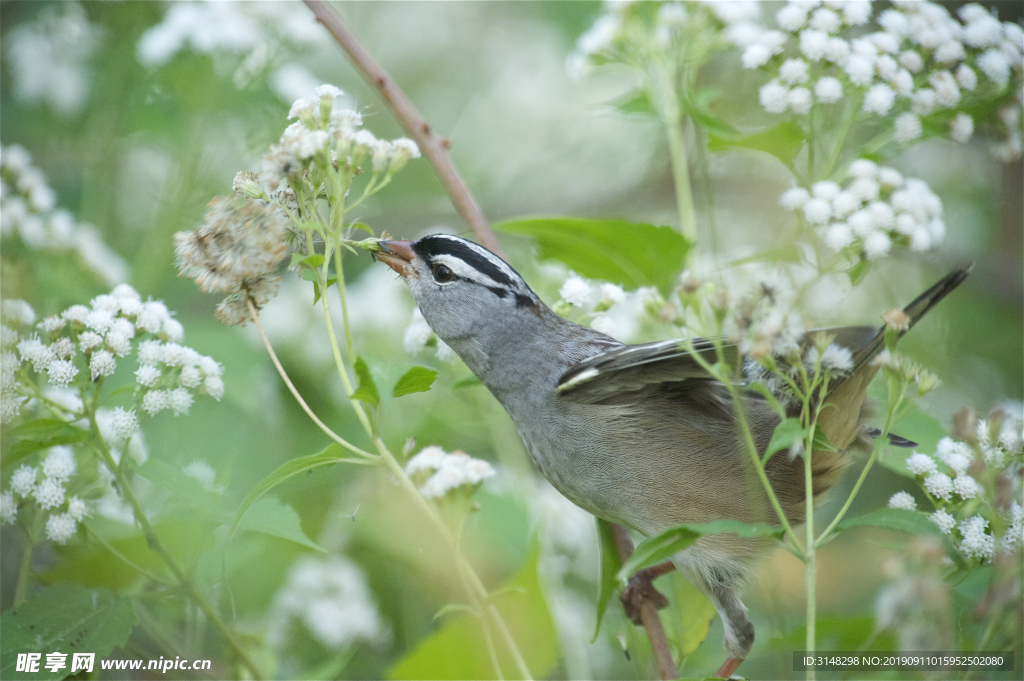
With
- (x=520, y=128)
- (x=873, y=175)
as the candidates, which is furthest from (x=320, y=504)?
(x=520, y=128)

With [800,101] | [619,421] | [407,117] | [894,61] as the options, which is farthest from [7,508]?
[894,61]

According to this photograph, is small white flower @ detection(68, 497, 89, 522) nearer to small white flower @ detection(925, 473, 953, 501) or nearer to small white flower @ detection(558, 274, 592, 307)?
small white flower @ detection(558, 274, 592, 307)

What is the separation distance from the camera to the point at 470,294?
218 centimetres

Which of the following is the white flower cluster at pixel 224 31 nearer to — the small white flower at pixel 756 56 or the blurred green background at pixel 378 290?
the blurred green background at pixel 378 290

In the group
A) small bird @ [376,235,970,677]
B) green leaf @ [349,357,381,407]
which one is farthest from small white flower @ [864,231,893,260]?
green leaf @ [349,357,381,407]

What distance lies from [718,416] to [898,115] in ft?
3.79

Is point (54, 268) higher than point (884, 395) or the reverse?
higher

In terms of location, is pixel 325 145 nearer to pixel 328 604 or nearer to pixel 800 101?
pixel 800 101

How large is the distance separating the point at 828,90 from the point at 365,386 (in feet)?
5.36

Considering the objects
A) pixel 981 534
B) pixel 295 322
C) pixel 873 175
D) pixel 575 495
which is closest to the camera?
pixel 981 534

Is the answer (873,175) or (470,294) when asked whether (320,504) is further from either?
(873,175)

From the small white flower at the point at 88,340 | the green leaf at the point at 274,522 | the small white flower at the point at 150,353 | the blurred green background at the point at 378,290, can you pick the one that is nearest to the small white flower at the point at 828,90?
the blurred green background at the point at 378,290

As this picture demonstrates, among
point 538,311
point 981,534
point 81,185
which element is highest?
point 81,185

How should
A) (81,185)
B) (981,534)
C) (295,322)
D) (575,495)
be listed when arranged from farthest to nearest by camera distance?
(81,185), (295,322), (575,495), (981,534)
